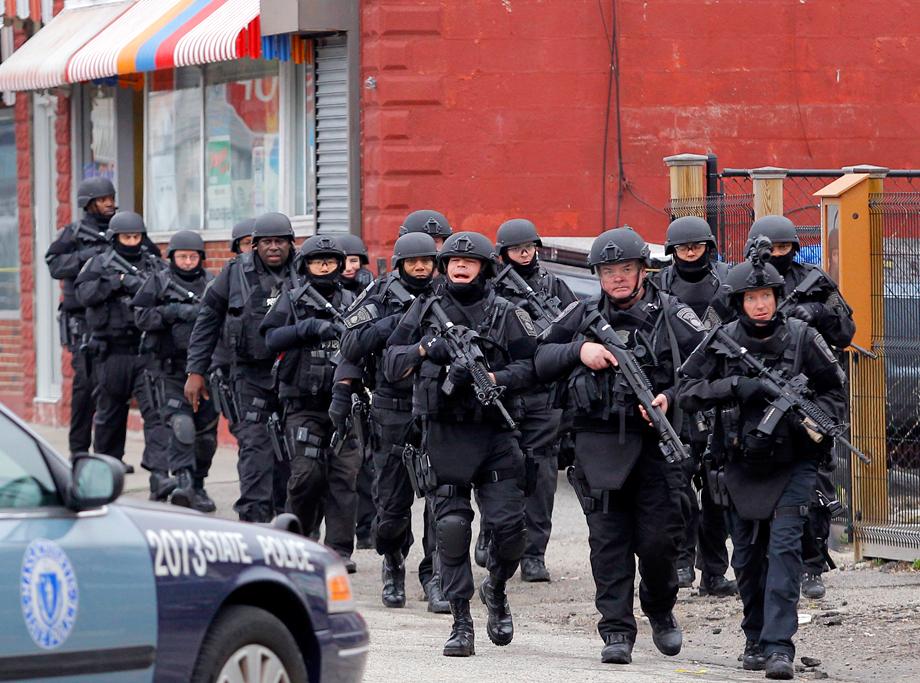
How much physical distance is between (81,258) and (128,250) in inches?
28.6

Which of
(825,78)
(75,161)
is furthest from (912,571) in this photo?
(75,161)

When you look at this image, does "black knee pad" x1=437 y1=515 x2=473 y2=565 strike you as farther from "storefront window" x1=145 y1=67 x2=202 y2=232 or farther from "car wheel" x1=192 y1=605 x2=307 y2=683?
"storefront window" x1=145 y1=67 x2=202 y2=232

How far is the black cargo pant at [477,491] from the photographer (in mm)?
8516

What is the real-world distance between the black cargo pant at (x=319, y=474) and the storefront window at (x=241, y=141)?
6.62m

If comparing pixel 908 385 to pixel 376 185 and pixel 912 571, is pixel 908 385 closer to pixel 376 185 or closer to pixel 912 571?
pixel 912 571

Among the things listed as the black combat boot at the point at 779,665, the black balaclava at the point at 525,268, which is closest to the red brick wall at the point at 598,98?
the black balaclava at the point at 525,268

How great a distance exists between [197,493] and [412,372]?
17.2ft

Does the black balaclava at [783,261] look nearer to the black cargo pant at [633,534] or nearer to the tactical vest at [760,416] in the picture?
the tactical vest at [760,416]

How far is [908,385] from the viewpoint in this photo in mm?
10844

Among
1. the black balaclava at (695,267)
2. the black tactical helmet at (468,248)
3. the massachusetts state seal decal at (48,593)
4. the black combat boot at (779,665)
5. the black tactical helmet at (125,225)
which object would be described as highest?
the black tactical helmet at (125,225)

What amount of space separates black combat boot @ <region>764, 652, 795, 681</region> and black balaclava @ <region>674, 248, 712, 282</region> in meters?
2.70

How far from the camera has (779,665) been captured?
26.1ft

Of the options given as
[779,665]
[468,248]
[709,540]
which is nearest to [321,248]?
[468,248]

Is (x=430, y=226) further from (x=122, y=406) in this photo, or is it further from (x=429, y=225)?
(x=122, y=406)
